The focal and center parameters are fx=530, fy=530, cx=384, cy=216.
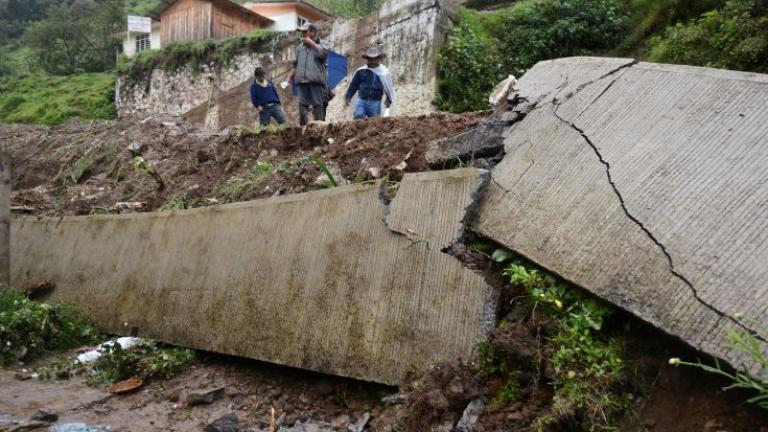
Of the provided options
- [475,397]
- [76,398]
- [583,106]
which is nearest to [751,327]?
[475,397]

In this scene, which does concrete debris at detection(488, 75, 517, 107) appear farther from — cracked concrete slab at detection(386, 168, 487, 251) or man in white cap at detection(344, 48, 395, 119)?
man in white cap at detection(344, 48, 395, 119)

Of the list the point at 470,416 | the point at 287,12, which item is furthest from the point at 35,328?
the point at 287,12

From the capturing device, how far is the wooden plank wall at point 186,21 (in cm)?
1948

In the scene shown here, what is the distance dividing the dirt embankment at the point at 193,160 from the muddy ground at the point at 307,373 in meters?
0.02

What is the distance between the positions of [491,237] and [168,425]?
2085mm

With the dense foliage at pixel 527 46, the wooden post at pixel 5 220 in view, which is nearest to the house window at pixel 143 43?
the dense foliage at pixel 527 46

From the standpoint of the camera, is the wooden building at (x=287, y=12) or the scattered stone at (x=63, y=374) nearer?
the scattered stone at (x=63, y=374)

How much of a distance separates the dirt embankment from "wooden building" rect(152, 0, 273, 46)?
1118 cm

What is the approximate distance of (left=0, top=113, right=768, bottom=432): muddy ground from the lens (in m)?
1.89

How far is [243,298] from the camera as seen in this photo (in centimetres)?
346

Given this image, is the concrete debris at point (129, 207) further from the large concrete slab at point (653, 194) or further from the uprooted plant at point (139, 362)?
the large concrete slab at point (653, 194)

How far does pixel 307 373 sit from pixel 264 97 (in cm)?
521

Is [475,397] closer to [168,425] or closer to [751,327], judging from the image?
[751,327]

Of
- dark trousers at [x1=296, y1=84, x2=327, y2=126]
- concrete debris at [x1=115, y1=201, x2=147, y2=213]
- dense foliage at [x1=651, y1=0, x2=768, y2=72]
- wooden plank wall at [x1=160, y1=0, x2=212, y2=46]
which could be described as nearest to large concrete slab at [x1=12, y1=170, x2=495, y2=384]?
concrete debris at [x1=115, y1=201, x2=147, y2=213]
